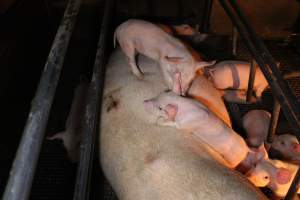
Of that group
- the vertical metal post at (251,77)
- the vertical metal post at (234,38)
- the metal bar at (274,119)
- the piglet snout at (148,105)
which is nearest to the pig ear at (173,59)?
the piglet snout at (148,105)

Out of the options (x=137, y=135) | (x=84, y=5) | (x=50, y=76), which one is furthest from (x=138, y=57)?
(x=84, y=5)

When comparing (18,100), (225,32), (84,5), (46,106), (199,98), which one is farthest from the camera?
(84,5)

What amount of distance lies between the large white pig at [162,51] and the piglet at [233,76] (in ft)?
1.52

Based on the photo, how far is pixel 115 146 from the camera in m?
1.78

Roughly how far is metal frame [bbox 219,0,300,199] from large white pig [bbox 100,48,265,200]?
345 millimetres

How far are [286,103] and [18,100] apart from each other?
2.54 m

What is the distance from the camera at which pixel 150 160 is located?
62.7 inches

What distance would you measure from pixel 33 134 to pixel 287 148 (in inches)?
69.9

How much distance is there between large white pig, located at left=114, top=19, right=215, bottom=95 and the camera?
6.66 feet

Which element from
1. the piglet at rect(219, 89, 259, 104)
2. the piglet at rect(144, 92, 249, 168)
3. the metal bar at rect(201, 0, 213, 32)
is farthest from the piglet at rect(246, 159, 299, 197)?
the metal bar at rect(201, 0, 213, 32)

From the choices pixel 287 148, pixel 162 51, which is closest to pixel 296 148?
pixel 287 148

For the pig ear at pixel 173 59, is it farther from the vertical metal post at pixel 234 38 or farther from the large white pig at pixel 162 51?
the vertical metal post at pixel 234 38

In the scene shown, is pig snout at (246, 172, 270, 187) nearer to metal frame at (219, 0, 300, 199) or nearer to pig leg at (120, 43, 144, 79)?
metal frame at (219, 0, 300, 199)

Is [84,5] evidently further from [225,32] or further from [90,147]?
[90,147]
